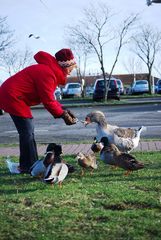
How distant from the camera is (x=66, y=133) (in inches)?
511

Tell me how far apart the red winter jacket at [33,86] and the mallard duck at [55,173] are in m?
0.86

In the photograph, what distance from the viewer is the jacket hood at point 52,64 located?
6.51m

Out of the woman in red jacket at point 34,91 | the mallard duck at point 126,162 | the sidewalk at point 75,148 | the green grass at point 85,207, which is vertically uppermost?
the woman in red jacket at point 34,91

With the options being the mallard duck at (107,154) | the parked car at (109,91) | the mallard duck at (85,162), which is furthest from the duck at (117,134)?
the parked car at (109,91)

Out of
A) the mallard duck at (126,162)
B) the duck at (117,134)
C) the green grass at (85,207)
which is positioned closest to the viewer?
the green grass at (85,207)

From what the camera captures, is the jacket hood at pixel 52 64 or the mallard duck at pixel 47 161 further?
the jacket hood at pixel 52 64

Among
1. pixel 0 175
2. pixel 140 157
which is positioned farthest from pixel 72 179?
pixel 140 157

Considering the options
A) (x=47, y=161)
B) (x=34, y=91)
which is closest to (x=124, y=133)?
(x=34, y=91)

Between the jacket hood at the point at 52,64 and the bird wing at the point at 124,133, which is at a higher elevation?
the jacket hood at the point at 52,64

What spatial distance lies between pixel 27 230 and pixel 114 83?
2816 centimetres

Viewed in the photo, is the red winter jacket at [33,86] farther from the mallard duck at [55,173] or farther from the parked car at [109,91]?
the parked car at [109,91]

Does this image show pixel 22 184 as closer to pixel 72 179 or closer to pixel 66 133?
pixel 72 179

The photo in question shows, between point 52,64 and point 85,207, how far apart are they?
241 centimetres

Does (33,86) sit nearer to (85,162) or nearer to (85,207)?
(85,162)
